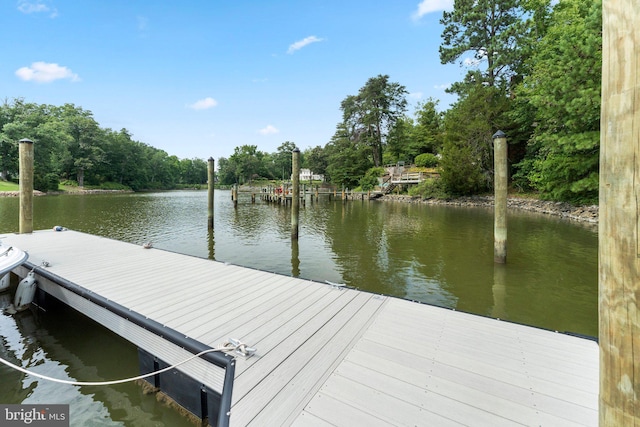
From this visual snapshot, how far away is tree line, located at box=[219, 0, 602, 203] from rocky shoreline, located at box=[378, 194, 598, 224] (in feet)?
2.15

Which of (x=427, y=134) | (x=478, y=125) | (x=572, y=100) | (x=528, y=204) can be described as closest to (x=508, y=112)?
(x=478, y=125)

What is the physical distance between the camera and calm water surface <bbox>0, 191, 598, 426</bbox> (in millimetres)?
3225

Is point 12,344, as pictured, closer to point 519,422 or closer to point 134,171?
point 519,422

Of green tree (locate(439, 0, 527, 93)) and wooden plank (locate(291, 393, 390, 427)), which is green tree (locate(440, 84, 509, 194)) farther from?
wooden plank (locate(291, 393, 390, 427))

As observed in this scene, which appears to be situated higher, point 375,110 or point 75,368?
point 375,110

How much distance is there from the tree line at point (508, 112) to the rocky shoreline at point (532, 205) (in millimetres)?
655

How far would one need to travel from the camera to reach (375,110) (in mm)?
41250

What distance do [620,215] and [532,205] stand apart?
24.1 m

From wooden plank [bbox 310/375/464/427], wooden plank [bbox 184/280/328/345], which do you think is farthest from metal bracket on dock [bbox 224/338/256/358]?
wooden plank [bbox 310/375/464/427]

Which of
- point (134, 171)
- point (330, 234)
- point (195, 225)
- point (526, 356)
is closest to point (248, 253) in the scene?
point (330, 234)

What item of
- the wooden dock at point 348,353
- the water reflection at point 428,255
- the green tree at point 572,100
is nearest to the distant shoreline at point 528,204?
the green tree at point 572,100

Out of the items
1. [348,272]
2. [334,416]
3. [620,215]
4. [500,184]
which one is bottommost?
[348,272]

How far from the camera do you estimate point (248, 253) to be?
957 cm

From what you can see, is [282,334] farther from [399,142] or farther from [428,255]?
[399,142]
